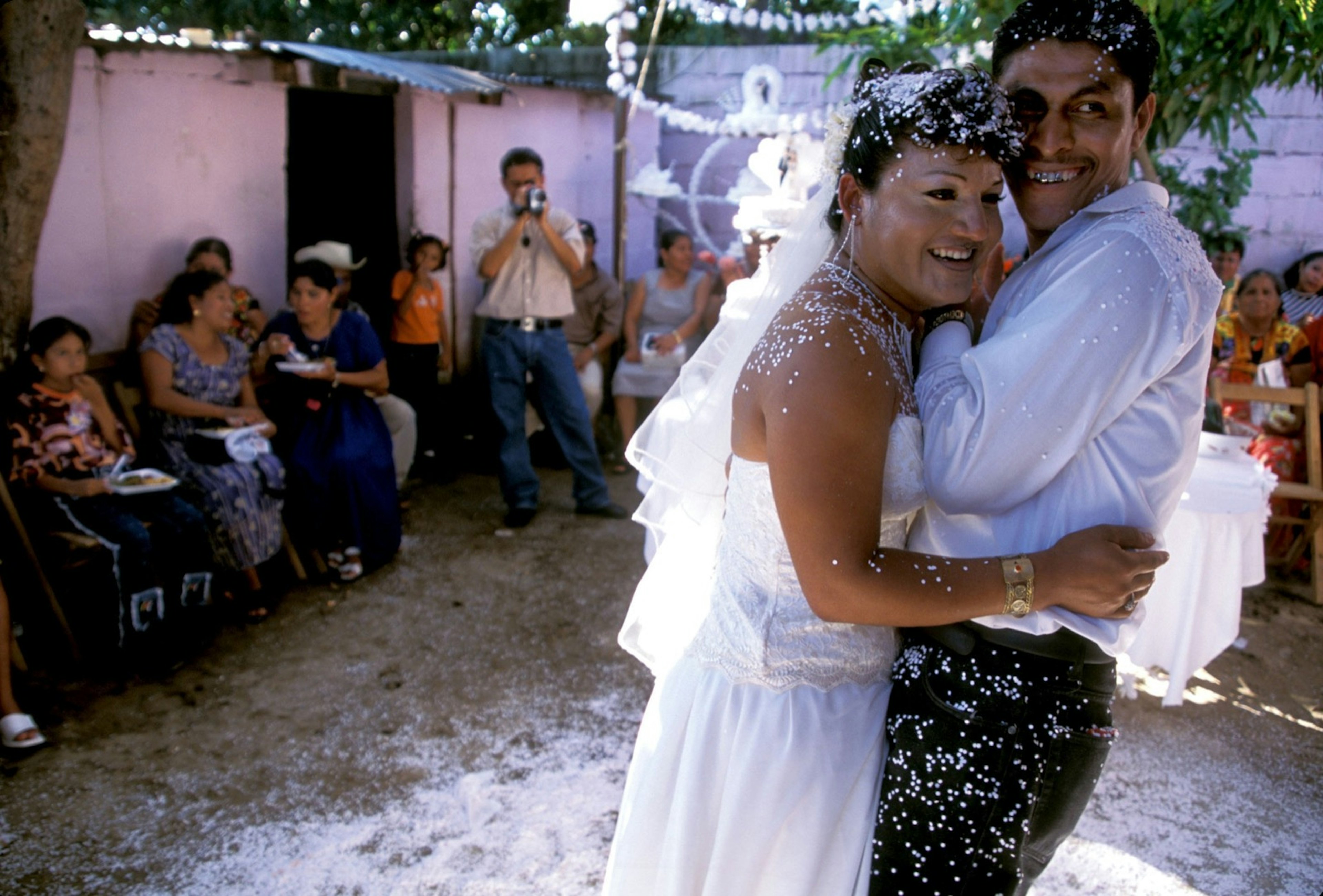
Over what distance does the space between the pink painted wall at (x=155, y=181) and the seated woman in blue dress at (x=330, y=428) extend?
0.85m

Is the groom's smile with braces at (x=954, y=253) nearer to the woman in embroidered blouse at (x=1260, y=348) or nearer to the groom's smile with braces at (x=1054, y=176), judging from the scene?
the groom's smile with braces at (x=1054, y=176)

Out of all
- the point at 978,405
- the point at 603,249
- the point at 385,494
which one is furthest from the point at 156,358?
the point at 603,249

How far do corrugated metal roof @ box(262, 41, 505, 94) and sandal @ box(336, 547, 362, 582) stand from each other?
300 cm

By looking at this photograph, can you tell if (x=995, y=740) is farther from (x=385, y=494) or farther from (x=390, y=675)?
(x=385, y=494)

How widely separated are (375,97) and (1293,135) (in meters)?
6.77

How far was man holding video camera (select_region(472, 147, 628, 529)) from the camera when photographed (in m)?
6.10

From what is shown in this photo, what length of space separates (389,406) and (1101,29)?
520 cm

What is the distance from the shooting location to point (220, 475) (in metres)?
4.72

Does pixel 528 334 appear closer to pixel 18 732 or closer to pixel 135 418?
pixel 135 418

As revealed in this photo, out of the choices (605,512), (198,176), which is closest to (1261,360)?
(605,512)

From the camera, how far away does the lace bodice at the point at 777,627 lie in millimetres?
1687

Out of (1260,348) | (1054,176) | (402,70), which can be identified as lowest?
(1260,348)

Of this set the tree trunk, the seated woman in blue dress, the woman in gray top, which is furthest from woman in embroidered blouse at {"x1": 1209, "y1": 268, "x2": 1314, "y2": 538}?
the tree trunk

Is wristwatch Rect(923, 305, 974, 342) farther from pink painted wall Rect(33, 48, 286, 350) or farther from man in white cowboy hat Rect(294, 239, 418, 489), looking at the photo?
man in white cowboy hat Rect(294, 239, 418, 489)
